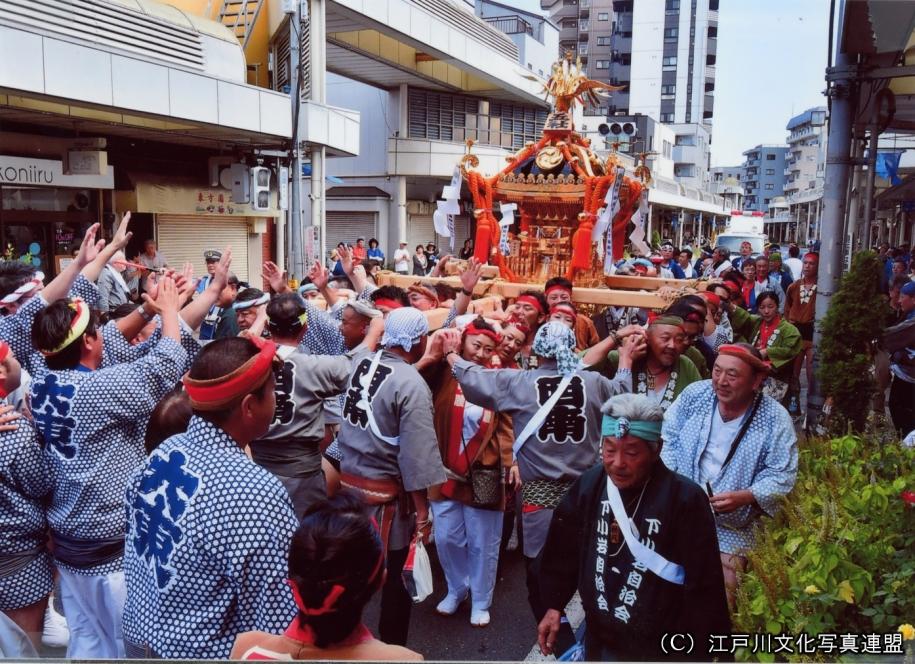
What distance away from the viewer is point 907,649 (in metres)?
2.37

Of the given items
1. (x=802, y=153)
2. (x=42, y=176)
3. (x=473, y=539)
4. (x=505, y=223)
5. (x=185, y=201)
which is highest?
(x=802, y=153)

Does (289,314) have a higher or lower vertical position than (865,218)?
lower

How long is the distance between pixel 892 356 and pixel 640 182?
4132mm

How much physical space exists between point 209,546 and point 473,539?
99.5 inches

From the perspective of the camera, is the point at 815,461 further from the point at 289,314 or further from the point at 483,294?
the point at 483,294

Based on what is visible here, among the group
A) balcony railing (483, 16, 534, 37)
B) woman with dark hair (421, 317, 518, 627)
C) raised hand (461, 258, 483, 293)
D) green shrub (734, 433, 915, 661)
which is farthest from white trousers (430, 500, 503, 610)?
balcony railing (483, 16, 534, 37)

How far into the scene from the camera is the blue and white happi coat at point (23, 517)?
2.94m

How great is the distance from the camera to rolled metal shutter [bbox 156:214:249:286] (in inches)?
563

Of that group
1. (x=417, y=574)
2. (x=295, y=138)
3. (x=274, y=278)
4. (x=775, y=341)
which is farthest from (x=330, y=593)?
(x=295, y=138)

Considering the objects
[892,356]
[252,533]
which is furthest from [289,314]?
[892,356]

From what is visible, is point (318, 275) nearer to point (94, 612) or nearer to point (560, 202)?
point (94, 612)

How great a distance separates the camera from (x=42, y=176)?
11062 mm

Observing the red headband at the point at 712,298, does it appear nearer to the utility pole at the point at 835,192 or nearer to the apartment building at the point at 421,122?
the utility pole at the point at 835,192

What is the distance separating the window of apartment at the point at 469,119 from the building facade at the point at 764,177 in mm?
49982
